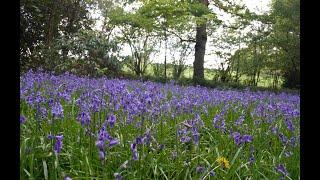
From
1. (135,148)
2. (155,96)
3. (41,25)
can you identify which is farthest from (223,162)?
(41,25)

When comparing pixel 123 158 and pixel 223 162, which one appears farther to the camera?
pixel 223 162

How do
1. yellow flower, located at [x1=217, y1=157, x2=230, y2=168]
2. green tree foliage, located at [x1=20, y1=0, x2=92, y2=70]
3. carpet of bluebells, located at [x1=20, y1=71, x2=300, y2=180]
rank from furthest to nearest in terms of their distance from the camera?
green tree foliage, located at [x1=20, y1=0, x2=92, y2=70]
yellow flower, located at [x1=217, y1=157, x2=230, y2=168]
carpet of bluebells, located at [x1=20, y1=71, x2=300, y2=180]

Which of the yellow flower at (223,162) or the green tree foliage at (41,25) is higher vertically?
the green tree foliage at (41,25)

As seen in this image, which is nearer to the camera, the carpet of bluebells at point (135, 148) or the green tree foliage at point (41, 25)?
the carpet of bluebells at point (135, 148)

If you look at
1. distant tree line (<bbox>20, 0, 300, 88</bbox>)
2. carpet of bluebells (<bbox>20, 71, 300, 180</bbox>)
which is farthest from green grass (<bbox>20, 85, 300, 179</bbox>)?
Result: distant tree line (<bbox>20, 0, 300, 88</bbox>)

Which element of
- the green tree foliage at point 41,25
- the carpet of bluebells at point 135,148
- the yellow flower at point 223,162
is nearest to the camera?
the carpet of bluebells at point 135,148

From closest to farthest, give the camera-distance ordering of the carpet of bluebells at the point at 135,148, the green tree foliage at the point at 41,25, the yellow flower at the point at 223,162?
1. the carpet of bluebells at the point at 135,148
2. the yellow flower at the point at 223,162
3. the green tree foliage at the point at 41,25

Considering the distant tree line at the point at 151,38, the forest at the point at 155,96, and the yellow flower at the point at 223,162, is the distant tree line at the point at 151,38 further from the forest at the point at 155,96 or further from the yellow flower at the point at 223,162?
the yellow flower at the point at 223,162

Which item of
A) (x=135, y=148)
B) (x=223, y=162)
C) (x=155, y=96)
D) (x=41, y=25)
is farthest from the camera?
(x=41, y=25)

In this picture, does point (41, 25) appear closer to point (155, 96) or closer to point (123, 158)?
point (155, 96)

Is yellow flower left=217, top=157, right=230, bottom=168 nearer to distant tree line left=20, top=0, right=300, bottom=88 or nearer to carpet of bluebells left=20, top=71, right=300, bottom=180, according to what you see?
carpet of bluebells left=20, top=71, right=300, bottom=180

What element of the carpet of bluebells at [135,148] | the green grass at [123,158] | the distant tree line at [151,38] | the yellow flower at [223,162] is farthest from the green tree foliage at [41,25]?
the yellow flower at [223,162]
